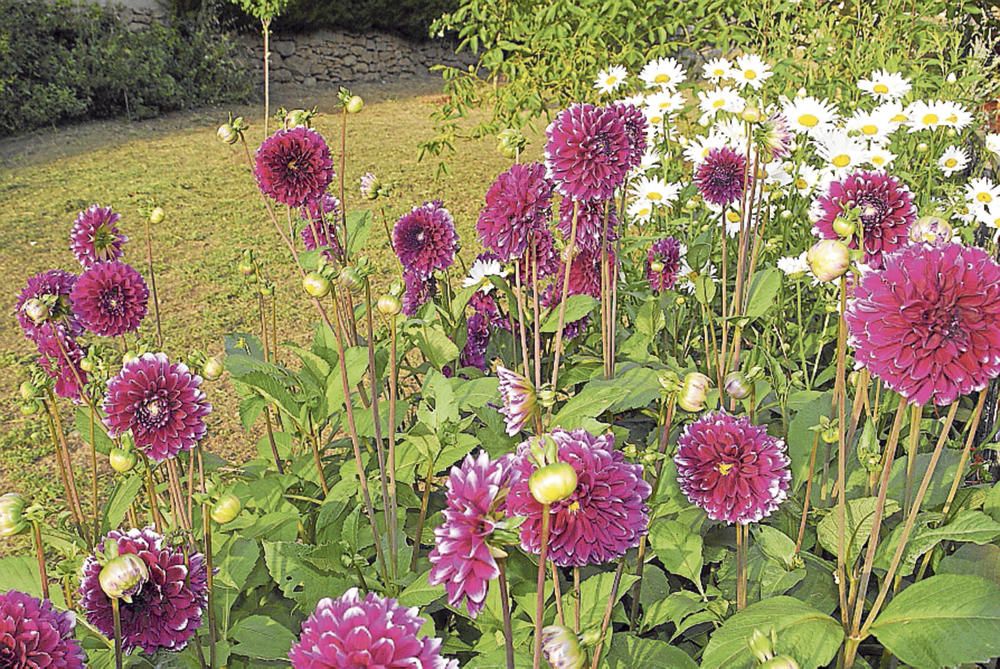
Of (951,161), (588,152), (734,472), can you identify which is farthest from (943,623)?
(951,161)

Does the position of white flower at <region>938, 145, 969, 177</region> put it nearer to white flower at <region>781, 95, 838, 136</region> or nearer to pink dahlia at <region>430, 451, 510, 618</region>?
white flower at <region>781, 95, 838, 136</region>

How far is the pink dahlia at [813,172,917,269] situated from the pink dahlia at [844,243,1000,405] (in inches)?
19.1

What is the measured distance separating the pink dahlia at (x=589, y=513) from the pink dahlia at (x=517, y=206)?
71 cm

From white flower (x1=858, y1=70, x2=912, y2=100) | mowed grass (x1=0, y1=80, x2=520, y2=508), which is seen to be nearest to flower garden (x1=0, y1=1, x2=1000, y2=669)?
mowed grass (x1=0, y1=80, x2=520, y2=508)

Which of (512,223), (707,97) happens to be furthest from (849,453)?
(707,97)

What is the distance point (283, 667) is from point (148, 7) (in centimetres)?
1053

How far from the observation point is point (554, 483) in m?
0.71

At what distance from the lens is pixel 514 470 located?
0.82 meters

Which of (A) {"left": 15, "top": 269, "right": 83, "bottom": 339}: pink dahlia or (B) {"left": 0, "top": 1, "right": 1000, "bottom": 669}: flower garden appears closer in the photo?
(B) {"left": 0, "top": 1, "right": 1000, "bottom": 669}: flower garden

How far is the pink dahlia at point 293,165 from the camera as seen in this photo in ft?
5.00

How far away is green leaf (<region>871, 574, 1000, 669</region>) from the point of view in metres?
1.02

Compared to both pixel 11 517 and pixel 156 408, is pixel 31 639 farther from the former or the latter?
pixel 156 408

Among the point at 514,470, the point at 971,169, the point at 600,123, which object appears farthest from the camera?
the point at 971,169

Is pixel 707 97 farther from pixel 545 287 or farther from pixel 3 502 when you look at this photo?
pixel 3 502
